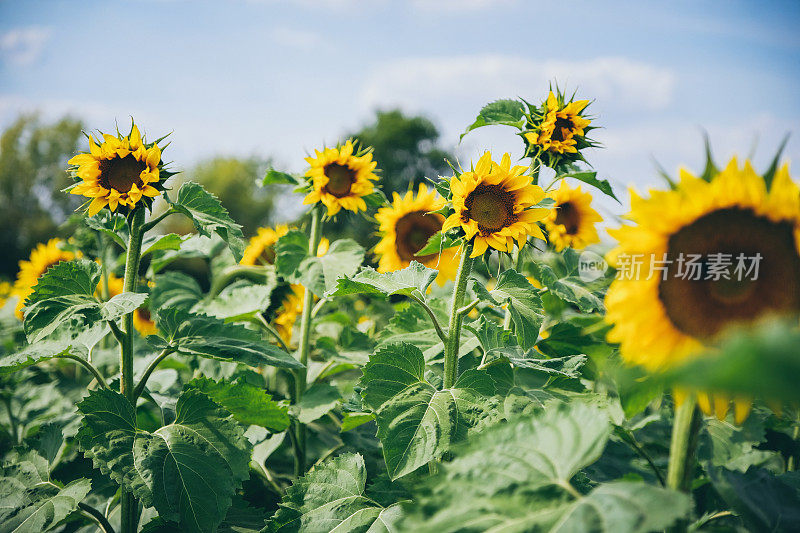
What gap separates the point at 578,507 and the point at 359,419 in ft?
3.38

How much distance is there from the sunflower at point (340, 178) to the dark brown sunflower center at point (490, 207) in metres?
0.93

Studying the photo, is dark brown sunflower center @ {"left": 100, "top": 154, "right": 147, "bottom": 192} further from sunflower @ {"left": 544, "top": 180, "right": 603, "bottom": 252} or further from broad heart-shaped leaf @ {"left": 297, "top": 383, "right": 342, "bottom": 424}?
sunflower @ {"left": 544, "top": 180, "right": 603, "bottom": 252}

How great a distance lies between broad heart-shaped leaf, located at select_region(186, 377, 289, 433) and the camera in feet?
6.07

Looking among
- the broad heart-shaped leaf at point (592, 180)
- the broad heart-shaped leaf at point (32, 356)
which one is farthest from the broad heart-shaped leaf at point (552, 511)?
the broad heart-shaped leaf at point (592, 180)

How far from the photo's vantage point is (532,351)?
5.91ft

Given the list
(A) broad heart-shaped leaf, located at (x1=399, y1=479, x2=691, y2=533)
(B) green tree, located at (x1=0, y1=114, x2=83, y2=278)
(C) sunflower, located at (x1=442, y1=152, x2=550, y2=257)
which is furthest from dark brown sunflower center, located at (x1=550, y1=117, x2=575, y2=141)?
(B) green tree, located at (x1=0, y1=114, x2=83, y2=278)

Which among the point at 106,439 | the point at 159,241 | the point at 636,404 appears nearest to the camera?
the point at 636,404

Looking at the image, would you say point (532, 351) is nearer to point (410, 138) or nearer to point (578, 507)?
point (578, 507)

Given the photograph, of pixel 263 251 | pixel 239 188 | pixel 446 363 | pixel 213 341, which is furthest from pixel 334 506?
pixel 239 188

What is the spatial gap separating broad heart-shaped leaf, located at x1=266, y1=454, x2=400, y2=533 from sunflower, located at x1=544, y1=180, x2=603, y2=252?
1.78 metres

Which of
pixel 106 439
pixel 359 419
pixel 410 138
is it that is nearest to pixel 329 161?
pixel 359 419

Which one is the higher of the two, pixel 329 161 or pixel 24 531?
pixel 329 161

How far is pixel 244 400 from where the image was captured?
73.7 inches

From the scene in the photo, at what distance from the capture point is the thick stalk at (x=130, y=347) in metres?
1.75
